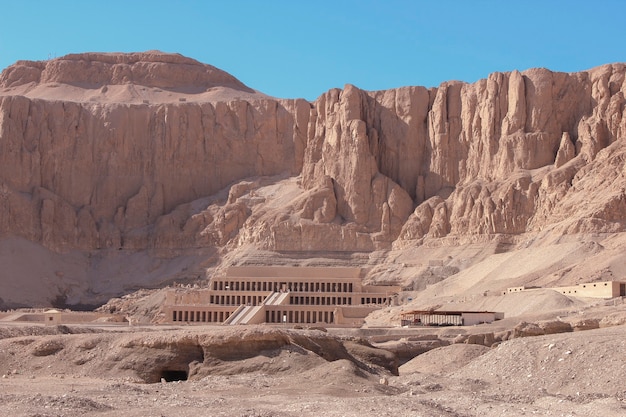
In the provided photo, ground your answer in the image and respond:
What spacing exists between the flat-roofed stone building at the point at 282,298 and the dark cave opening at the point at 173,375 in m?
45.3

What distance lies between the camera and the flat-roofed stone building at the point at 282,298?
313 ft

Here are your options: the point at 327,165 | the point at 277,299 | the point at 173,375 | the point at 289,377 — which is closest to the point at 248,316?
the point at 277,299

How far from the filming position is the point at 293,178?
13100cm

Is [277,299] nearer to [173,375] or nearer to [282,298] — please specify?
[282,298]

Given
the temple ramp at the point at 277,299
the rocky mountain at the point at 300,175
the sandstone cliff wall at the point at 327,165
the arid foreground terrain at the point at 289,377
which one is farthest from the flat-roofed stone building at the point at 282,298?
the arid foreground terrain at the point at 289,377

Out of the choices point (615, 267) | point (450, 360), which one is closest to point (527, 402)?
point (450, 360)

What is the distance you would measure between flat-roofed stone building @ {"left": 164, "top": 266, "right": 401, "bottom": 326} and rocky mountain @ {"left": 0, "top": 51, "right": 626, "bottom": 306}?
8.01m

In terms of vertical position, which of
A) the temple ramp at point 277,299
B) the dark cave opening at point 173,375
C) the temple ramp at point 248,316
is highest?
the temple ramp at point 277,299

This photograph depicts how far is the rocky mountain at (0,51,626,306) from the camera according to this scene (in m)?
109

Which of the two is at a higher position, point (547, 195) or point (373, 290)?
point (547, 195)

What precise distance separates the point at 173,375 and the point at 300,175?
8854cm

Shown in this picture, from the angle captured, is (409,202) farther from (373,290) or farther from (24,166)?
(24,166)

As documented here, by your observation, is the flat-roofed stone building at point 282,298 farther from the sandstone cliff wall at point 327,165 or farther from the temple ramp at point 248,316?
the sandstone cliff wall at point 327,165

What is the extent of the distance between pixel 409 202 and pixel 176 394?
86.7 m
